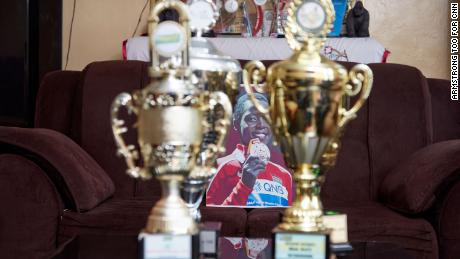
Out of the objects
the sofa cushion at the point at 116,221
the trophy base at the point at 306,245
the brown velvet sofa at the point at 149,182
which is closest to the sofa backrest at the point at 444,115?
the brown velvet sofa at the point at 149,182

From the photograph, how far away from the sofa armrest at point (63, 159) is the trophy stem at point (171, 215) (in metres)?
0.78

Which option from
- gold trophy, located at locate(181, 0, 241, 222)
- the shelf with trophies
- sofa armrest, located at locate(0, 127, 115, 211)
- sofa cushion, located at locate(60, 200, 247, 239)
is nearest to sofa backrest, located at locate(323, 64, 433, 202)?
the shelf with trophies

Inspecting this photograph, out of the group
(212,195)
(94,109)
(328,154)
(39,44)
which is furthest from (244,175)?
(39,44)

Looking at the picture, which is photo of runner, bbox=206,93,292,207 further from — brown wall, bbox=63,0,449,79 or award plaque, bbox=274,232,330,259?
brown wall, bbox=63,0,449,79

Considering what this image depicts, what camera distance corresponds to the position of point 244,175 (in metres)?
2.12

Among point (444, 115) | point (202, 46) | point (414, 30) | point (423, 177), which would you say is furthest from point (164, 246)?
point (414, 30)

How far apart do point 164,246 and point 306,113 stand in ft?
1.15

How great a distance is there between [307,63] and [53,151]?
94 centimetres

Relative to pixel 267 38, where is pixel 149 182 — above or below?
below

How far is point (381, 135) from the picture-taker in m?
2.24

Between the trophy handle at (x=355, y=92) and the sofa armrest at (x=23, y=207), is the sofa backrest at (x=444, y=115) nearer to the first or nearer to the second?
the trophy handle at (x=355, y=92)

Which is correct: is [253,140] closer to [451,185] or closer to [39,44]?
[451,185]

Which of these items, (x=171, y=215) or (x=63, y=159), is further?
(x=63, y=159)

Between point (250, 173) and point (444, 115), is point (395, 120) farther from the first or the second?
point (250, 173)
